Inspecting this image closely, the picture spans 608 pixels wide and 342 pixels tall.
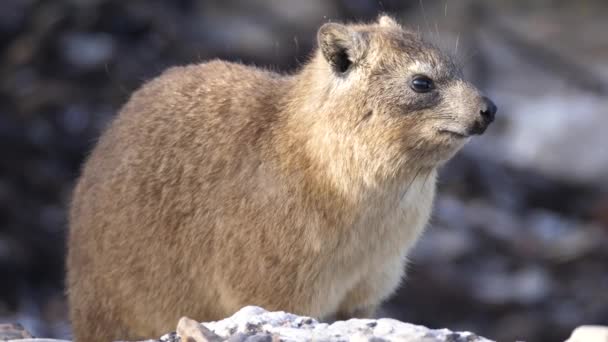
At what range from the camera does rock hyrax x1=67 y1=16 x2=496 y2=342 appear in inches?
265

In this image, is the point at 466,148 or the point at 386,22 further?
the point at 466,148

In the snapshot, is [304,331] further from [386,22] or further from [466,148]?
[466,148]

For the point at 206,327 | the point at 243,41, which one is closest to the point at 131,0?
the point at 243,41

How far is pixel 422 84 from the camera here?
6.74 metres

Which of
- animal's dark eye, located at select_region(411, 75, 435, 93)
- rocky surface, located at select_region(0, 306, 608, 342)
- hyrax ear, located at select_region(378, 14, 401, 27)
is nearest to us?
rocky surface, located at select_region(0, 306, 608, 342)

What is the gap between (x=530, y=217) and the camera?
1393cm

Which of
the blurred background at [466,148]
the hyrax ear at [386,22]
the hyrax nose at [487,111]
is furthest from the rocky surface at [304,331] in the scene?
the blurred background at [466,148]

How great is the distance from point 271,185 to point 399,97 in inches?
36.1

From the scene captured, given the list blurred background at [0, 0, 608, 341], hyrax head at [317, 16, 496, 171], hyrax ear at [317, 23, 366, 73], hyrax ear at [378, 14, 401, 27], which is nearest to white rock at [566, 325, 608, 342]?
hyrax head at [317, 16, 496, 171]

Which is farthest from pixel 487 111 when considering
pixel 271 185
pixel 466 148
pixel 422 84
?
pixel 466 148

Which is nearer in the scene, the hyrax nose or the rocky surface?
the rocky surface

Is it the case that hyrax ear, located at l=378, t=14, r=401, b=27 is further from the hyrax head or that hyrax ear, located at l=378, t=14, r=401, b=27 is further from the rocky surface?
the rocky surface

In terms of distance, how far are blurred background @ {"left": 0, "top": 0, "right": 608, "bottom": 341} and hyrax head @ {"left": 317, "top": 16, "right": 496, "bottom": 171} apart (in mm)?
5173

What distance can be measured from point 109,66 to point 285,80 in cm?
568
